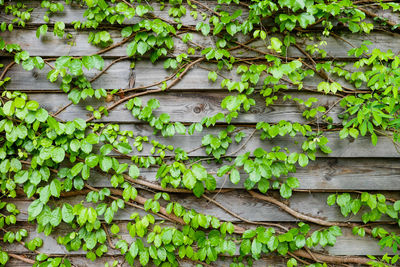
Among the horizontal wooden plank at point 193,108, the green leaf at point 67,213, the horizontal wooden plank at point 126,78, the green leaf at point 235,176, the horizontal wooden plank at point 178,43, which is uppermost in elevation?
the horizontal wooden plank at point 178,43

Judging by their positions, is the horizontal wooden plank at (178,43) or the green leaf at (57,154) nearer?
the green leaf at (57,154)

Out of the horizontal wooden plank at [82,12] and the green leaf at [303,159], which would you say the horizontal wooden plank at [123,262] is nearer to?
the green leaf at [303,159]

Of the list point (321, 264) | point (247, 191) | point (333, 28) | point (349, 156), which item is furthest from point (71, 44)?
point (321, 264)

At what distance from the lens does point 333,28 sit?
61.5 inches

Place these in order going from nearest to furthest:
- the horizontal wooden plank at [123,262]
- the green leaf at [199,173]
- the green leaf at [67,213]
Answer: the green leaf at [199,173] < the green leaf at [67,213] < the horizontal wooden plank at [123,262]

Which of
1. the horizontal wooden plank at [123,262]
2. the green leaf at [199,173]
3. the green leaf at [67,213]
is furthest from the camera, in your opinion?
the horizontal wooden plank at [123,262]

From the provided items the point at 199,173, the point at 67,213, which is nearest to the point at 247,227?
the point at 199,173

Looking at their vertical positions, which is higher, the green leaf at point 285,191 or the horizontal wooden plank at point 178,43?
the horizontal wooden plank at point 178,43

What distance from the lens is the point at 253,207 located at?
162 cm

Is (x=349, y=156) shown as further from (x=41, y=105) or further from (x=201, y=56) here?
(x=41, y=105)

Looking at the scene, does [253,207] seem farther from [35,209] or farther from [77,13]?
[77,13]

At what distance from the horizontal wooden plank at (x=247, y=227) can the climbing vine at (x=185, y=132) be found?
1.1 inches

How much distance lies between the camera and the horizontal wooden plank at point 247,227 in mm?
1611

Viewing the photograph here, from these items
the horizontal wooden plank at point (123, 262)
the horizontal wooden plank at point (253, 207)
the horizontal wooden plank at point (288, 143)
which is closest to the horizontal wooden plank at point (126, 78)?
the horizontal wooden plank at point (288, 143)
